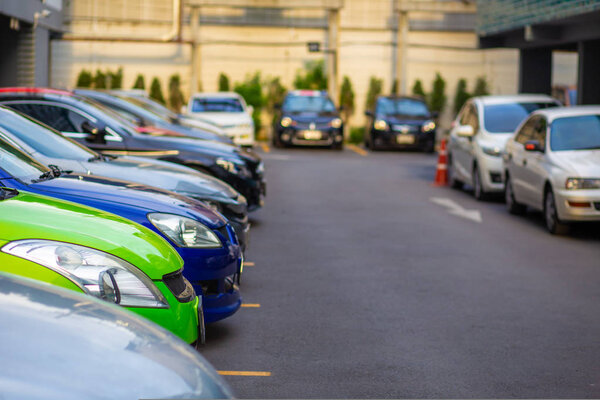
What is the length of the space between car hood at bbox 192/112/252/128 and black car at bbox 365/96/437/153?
13.4 feet

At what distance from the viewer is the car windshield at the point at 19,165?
6301mm

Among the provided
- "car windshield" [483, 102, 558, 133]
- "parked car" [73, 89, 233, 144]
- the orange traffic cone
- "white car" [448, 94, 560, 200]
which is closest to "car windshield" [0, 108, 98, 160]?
"parked car" [73, 89, 233, 144]

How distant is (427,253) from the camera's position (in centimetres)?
1037

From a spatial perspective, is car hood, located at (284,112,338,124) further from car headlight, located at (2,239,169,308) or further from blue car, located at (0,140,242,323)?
car headlight, located at (2,239,169,308)

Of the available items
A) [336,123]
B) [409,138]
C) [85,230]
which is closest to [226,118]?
[336,123]

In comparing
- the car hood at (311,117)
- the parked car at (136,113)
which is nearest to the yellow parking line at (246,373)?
the parked car at (136,113)

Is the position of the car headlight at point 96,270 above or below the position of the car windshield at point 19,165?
below

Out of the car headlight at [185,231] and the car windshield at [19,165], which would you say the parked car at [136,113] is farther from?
the car headlight at [185,231]

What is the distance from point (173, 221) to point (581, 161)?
6.72m

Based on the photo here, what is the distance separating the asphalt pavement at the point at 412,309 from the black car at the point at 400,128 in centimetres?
1328

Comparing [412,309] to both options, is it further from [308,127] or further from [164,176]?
[308,127]

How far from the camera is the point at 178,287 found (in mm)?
5297

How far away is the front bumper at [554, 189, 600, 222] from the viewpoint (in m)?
11.4

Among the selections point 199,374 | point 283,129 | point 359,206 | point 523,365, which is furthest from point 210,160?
point 283,129
